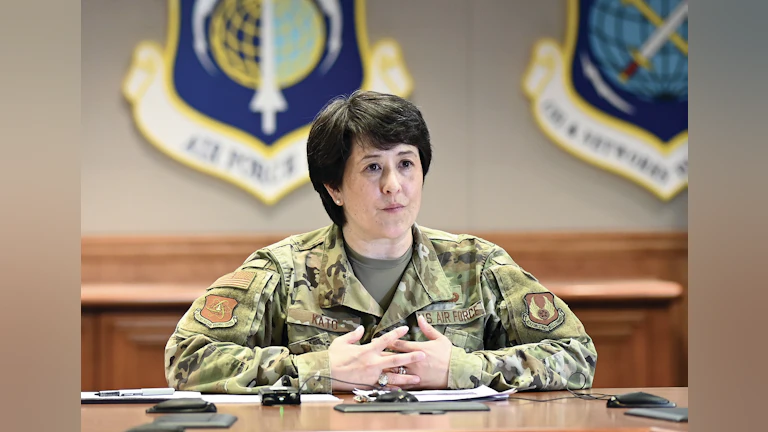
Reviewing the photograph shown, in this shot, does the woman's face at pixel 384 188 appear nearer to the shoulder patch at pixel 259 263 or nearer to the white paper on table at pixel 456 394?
the shoulder patch at pixel 259 263

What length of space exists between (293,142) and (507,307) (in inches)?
79.5

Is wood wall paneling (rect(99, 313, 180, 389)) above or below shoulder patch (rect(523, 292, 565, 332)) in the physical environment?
below

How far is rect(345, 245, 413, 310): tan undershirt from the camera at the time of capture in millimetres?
2461

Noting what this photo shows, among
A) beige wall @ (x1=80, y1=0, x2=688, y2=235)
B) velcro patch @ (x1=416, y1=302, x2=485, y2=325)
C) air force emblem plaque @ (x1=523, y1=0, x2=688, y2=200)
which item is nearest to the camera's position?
velcro patch @ (x1=416, y1=302, x2=485, y2=325)

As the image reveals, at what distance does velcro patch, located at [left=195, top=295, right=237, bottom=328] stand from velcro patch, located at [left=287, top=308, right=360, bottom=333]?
16 centimetres

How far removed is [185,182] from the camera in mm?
4188

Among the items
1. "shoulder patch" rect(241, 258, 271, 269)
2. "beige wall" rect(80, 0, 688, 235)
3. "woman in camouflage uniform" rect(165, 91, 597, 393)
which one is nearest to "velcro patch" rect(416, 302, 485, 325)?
"woman in camouflage uniform" rect(165, 91, 597, 393)

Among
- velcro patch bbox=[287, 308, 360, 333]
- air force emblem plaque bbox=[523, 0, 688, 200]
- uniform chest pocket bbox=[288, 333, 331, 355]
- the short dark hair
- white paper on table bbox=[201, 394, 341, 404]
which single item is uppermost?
air force emblem plaque bbox=[523, 0, 688, 200]

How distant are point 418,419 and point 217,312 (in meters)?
0.87

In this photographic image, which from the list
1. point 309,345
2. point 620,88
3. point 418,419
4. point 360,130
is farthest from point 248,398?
point 620,88

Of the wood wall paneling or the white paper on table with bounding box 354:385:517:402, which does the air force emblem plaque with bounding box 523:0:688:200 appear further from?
the white paper on table with bounding box 354:385:517:402
